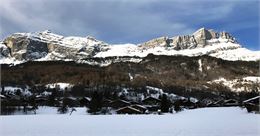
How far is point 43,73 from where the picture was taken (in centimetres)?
18325

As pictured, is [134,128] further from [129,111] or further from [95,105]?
[129,111]

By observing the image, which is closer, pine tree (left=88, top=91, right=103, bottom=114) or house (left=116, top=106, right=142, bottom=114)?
pine tree (left=88, top=91, right=103, bottom=114)

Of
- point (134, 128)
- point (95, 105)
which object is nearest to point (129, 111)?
point (95, 105)

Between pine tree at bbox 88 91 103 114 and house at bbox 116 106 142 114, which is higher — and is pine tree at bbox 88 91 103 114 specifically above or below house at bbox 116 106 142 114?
above

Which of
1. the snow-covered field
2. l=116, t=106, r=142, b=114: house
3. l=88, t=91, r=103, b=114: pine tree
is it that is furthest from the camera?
l=116, t=106, r=142, b=114: house

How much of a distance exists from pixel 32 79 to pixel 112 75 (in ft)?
118

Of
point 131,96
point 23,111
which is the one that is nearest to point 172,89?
Result: point 131,96

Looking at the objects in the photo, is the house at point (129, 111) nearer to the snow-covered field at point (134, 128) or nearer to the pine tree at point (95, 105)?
the pine tree at point (95, 105)

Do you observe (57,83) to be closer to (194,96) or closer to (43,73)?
(43,73)

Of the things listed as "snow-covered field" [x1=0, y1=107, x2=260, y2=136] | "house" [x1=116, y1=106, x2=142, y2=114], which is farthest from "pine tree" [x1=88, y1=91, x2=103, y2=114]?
"snow-covered field" [x1=0, y1=107, x2=260, y2=136]

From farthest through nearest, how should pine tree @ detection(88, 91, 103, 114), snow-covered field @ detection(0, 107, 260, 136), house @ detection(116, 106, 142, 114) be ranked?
house @ detection(116, 106, 142, 114), pine tree @ detection(88, 91, 103, 114), snow-covered field @ detection(0, 107, 260, 136)

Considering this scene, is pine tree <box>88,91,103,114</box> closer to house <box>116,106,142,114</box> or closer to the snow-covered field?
house <box>116,106,142,114</box>

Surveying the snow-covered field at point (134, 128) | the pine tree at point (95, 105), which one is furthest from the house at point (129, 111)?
the snow-covered field at point (134, 128)

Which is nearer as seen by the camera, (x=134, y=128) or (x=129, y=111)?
(x=134, y=128)
